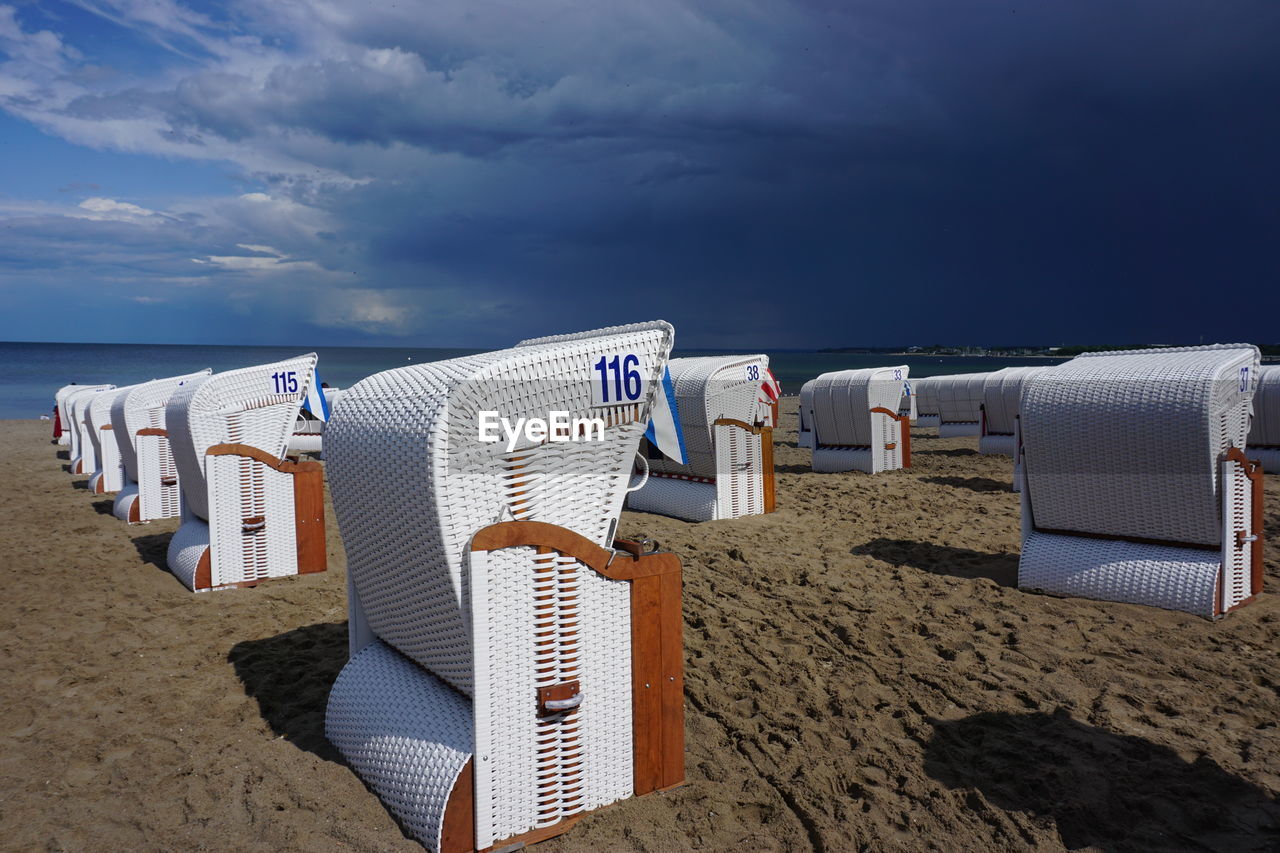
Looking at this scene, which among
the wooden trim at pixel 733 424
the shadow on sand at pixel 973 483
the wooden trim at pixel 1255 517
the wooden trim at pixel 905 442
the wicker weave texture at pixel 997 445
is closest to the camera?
the wooden trim at pixel 1255 517

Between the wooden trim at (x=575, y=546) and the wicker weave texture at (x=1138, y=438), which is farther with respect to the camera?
the wicker weave texture at (x=1138, y=438)

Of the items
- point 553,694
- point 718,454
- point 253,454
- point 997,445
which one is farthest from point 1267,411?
point 253,454

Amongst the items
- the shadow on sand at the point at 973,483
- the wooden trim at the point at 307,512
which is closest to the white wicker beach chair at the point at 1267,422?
the shadow on sand at the point at 973,483

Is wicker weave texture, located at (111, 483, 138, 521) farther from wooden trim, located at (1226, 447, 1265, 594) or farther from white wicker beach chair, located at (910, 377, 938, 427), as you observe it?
white wicker beach chair, located at (910, 377, 938, 427)

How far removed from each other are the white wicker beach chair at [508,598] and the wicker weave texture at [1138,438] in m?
3.92

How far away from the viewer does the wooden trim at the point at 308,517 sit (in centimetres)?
706

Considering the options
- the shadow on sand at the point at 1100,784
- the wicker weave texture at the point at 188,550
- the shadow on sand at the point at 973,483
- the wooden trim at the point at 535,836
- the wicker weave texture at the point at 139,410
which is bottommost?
the shadow on sand at the point at 1100,784

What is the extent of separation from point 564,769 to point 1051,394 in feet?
15.6

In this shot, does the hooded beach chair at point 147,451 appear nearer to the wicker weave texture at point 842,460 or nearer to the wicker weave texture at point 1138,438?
the wicker weave texture at point 1138,438

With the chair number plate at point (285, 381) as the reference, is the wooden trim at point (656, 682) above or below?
below

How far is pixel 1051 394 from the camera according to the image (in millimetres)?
5988

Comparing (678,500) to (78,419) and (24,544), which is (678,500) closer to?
(24,544)

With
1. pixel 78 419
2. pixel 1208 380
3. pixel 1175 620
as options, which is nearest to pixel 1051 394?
pixel 1208 380

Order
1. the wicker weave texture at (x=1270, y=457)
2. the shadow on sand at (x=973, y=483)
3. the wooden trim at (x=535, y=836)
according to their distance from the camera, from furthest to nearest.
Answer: the wicker weave texture at (x=1270, y=457), the shadow on sand at (x=973, y=483), the wooden trim at (x=535, y=836)
